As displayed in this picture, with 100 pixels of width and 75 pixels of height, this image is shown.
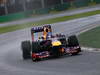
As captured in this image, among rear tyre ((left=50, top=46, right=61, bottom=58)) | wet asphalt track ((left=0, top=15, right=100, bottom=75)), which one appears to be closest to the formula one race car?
rear tyre ((left=50, top=46, right=61, bottom=58))

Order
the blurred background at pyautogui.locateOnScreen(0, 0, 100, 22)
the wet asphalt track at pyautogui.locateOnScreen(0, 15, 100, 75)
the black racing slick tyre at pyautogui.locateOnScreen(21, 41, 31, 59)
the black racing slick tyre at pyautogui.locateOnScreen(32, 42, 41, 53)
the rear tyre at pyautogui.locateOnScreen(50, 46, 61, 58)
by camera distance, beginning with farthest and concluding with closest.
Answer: the blurred background at pyautogui.locateOnScreen(0, 0, 100, 22) < the black racing slick tyre at pyautogui.locateOnScreen(21, 41, 31, 59) < the black racing slick tyre at pyautogui.locateOnScreen(32, 42, 41, 53) < the rear tyre at pyautogui.locateOnScreen(50, 46, 61, 58) < the wet asphalt track at pyautogui.locateOnScreen(0, 15, 100, 75)

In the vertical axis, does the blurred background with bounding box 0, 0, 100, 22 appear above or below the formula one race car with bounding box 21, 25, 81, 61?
below

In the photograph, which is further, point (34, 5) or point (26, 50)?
point (34, 5)

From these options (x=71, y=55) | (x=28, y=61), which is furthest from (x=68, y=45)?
(x=28, y=61)

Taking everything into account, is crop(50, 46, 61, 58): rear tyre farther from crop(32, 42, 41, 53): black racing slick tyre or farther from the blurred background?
the blurred background

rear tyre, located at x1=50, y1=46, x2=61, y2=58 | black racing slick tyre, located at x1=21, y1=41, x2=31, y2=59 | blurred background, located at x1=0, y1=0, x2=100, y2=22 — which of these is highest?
rear tyre, located at x1=50, y1=46, x2=61, y2=58

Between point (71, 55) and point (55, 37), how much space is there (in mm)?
1100

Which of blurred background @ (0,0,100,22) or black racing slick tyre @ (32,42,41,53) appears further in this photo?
blurred background @ (0,0,100,22)

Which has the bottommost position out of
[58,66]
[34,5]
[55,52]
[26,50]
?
[34,5]

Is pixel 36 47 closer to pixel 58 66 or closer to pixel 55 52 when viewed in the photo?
pixel 55 52

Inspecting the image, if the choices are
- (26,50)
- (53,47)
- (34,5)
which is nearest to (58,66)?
(53,47)

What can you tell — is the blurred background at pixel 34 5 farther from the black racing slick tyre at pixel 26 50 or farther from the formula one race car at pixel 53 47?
the formula one race car at pixel 53 47

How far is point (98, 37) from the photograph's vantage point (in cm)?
2067

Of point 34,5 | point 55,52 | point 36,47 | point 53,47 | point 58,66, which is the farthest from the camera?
point 34,5
